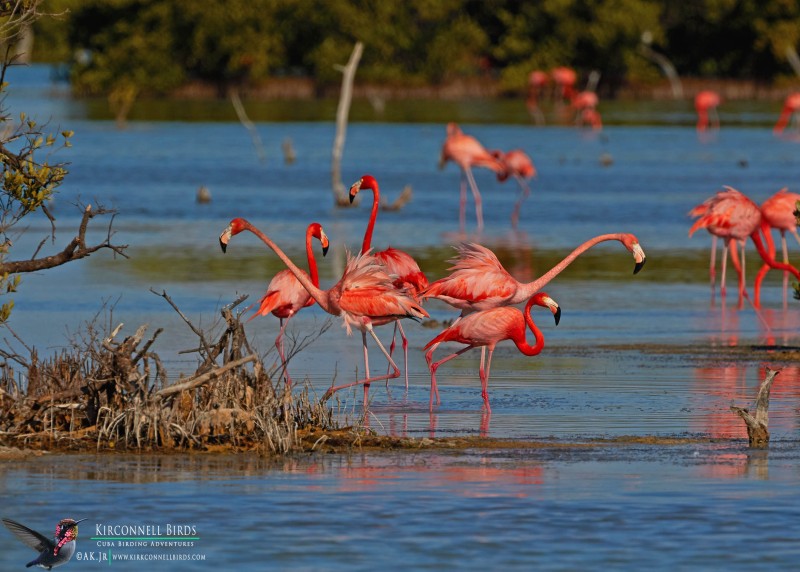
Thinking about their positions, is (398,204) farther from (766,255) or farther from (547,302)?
(547,302)

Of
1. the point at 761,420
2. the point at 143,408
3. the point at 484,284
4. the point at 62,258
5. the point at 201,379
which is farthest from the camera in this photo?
the point at 484,284

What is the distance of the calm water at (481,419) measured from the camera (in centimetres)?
745

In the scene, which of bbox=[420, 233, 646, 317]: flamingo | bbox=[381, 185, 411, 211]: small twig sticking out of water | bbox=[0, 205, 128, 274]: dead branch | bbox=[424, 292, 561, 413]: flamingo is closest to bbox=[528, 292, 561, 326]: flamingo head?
bbox=[424, 292, 561, 413]: flamingo

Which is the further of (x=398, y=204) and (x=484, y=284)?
(x=398, y=204)

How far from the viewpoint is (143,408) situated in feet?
29.6

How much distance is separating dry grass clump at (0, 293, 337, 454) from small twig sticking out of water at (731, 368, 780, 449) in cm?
236

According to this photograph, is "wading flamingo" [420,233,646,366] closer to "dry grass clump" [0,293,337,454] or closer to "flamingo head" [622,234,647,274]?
"flamingo head" [622,234,647,274]

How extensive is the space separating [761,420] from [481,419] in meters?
1.74

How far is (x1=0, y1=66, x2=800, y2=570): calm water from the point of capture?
7.45 meters

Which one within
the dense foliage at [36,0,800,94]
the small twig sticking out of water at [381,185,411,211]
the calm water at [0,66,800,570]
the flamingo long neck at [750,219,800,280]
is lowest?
the calm water at [0,66,800,570]

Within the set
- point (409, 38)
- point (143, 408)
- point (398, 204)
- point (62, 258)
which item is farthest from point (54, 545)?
point (409, 38)

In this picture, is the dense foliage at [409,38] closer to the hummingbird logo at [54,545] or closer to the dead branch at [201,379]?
the dead branch at [201,379]

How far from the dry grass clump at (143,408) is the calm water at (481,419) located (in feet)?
0.74

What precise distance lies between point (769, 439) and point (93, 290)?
8.67 m
